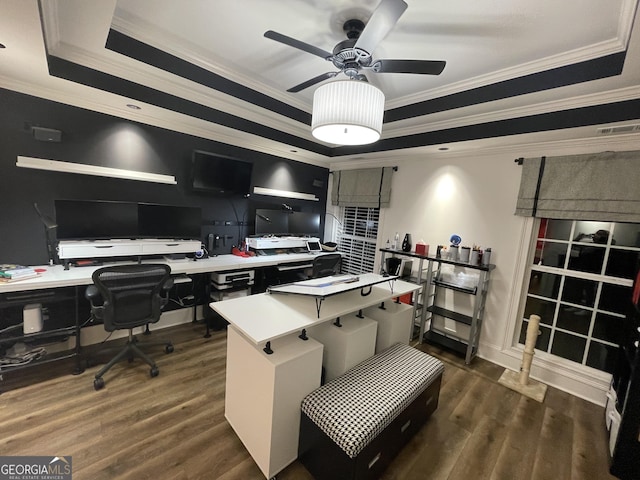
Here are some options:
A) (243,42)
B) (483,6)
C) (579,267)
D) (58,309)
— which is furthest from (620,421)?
(58,309)

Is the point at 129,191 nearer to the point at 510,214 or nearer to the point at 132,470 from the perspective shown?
the point at 132,470

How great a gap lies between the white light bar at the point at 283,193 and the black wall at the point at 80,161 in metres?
0.34

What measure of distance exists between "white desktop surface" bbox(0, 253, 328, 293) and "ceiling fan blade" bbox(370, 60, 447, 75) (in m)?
2.44

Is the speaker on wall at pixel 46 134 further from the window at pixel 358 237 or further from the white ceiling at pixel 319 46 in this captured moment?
the window at pixel 358 237

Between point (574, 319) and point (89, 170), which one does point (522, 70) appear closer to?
point (574, 319)

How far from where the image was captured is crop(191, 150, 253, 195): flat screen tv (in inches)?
124

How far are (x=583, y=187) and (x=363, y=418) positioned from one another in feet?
9.02

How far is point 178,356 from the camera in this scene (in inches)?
105

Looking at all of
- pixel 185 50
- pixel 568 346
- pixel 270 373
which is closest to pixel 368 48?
pixel 185 50

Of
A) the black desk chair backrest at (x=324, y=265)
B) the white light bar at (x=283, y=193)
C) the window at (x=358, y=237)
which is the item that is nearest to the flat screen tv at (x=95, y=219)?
the white light bar at (x=283, y=193)

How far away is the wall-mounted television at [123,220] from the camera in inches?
96.3

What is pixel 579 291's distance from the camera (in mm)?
2613

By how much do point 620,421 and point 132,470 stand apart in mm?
3041

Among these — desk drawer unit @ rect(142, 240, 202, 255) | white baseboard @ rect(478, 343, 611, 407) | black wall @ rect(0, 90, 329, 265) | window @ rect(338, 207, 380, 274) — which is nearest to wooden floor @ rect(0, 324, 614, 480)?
white baseboard @ rect(478, 343, 611, 407)
